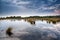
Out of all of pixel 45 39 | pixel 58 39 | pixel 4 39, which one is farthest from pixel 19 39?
pixel 58 39

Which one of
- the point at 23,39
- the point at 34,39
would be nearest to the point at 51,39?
the point at 34,39

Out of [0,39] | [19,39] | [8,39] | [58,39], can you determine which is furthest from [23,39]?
[58,39]

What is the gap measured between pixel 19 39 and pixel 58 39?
14.6ft

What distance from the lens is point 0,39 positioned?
14.6 m

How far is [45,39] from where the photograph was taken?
14258 mm

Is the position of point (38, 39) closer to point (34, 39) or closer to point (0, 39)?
point (34, 39)

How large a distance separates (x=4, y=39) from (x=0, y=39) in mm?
520

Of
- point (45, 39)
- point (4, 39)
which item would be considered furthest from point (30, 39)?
point (4, 39)

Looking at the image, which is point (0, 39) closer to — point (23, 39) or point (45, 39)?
point (23, 39)

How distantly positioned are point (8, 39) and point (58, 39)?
5.70 meters

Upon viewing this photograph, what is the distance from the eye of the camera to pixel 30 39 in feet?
47.0

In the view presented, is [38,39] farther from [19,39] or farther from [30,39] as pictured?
[19,39]

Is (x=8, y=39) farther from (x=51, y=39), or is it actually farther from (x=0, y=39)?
(x=51, y=39)

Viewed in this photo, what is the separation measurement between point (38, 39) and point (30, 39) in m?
0.92
